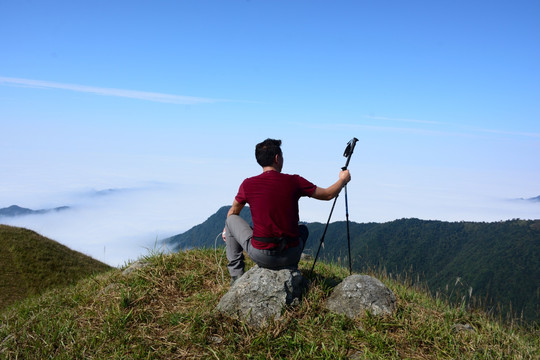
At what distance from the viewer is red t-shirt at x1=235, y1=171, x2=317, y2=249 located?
6484 mm

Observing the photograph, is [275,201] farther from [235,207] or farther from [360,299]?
[360,299]

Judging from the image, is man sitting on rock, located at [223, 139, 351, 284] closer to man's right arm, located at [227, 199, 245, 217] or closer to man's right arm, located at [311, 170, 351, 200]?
man's right arm, located at [311, 170, 351, 200]

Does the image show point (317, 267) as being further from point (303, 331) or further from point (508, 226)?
point (508, 226)

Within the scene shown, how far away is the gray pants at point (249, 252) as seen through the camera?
6797mm

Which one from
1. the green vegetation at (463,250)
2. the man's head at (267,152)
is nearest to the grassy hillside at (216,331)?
the man's head at (267,152)

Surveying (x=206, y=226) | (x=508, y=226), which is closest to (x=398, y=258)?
(x=508, y=226)

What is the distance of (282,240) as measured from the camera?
21.7 feet

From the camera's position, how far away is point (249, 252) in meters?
6.92

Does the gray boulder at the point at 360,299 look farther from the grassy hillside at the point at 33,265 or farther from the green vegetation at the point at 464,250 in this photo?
the green vegetation at the point at 464,250

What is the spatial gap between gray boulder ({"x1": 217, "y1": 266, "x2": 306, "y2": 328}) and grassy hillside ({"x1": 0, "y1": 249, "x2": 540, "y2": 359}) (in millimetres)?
166

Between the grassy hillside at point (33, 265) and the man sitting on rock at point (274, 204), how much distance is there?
10106 mm

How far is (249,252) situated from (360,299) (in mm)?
2080

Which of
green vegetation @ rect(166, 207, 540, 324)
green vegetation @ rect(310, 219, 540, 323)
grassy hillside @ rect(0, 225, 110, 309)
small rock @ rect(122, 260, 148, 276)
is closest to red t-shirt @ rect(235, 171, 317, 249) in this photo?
small rock @ rect(122, 260, 148, 276)

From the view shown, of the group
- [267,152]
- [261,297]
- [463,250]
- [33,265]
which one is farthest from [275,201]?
[463,250]
